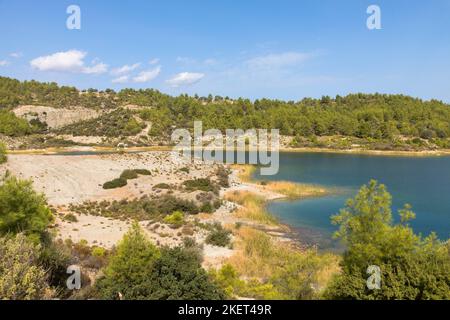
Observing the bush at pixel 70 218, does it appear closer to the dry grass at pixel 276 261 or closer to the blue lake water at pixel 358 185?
the dry grass at pixel 276 261

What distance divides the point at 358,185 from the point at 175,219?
109ft

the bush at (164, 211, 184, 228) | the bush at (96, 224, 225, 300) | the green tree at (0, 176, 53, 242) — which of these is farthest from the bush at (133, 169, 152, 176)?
the bush at (96, 224, 225, 300)

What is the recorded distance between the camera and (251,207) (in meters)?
40.0

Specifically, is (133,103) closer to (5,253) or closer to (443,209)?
(443,209)

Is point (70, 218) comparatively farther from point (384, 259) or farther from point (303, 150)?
point (303, 150)

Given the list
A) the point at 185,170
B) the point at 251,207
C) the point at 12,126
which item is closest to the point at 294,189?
the point at 251,207

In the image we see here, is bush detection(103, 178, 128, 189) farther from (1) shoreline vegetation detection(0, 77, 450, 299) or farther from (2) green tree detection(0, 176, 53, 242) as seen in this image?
(2) green tree detection(0, 176, 53, 242)

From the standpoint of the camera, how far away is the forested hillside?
12212cm

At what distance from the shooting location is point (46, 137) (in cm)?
11531

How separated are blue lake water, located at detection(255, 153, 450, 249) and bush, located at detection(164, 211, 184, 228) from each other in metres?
10.2

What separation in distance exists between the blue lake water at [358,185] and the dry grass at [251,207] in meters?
1.30

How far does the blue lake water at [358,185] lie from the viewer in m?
34.6
